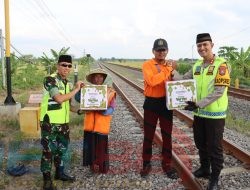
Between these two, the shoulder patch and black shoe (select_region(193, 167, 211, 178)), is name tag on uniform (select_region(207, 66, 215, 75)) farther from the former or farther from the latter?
the shoulder patch

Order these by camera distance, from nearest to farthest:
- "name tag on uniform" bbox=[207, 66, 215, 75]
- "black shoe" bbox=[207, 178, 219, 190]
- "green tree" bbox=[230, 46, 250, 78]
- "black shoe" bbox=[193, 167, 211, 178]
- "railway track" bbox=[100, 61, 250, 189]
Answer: "name tag on uniform" bbox=[207, 66, 215, 75], "black shoe" bbox=[207, 178, 219, 190], "railway track" bbox=[100, 61, 250, 189], "black shoe" bbox=[193, 167, 211, 178], "green tree" bbox=[230, 46, 250, 78]

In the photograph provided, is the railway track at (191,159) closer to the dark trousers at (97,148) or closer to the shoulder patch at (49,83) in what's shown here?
the dark trousers at (97,148)

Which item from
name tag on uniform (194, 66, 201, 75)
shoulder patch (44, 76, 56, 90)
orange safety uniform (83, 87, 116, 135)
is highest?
name tag on uniform (194, 66, 201, 75)

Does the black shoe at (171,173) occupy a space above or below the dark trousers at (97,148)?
below

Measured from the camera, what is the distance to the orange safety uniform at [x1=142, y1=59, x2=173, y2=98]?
5488mm

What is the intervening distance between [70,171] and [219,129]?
2574mm

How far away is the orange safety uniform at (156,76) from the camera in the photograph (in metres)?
5.49

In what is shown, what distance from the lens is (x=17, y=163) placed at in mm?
6625

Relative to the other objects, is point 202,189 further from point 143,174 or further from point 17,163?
point 17,163

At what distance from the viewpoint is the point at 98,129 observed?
609 cm

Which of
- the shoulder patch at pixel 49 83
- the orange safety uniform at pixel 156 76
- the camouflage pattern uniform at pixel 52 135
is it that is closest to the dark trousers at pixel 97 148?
the camouflage pattern uniform at pixel 52 135

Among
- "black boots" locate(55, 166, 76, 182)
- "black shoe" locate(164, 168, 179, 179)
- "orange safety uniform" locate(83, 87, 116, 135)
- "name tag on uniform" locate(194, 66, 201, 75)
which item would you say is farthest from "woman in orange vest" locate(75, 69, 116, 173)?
"name tag on uniform" locate(194, 66, 201, 75)

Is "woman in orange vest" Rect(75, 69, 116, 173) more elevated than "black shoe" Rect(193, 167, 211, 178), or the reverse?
"woman in orange vest" Rect(75, 69, 116, 173)

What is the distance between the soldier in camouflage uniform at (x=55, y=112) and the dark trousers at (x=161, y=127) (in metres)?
1.20
